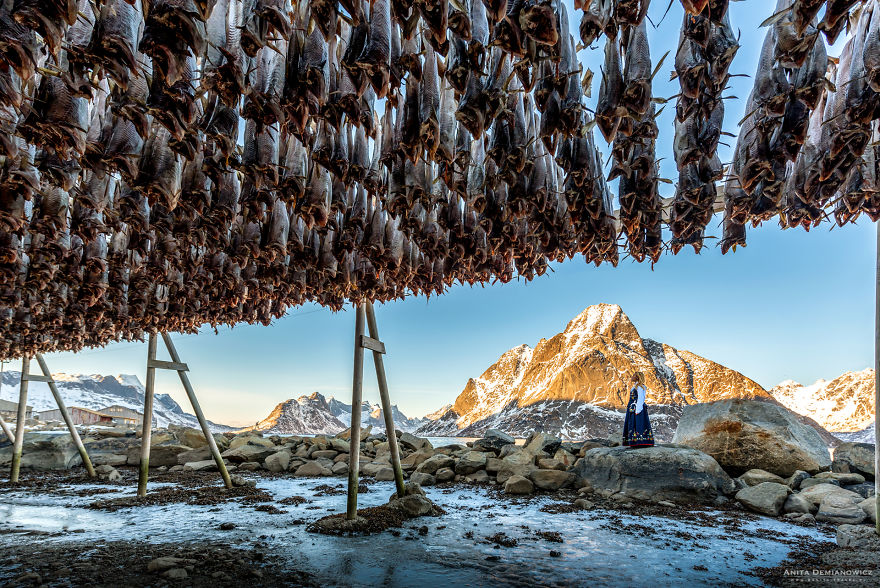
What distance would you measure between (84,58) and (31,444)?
1858cm

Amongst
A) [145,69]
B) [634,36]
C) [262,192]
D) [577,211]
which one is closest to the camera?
[145,69]

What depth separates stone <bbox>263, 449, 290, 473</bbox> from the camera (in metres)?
14.0

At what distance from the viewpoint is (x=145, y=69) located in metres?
2.56

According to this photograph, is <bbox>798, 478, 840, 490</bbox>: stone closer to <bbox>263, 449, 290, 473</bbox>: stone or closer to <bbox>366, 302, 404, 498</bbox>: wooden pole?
<bbox>366, 302, 404, 498</bbox>: wooden pole

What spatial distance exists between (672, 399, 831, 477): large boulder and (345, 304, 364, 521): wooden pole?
28.1ft

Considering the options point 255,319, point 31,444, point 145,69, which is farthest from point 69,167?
point 31,444

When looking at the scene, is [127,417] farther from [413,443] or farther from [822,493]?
[822,493]

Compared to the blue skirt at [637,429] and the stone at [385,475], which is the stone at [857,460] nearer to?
the blue skirt at [637,429]

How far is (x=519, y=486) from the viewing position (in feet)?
33.7

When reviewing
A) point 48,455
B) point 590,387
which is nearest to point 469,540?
point 48,455

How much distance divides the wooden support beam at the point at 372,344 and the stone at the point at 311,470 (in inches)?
292

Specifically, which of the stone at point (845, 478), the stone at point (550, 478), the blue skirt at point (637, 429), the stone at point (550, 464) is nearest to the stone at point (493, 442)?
the stone at point (550, 464)

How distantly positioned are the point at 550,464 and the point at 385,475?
14.1ft

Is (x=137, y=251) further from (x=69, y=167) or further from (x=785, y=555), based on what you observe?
(x=785, y=555)
